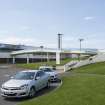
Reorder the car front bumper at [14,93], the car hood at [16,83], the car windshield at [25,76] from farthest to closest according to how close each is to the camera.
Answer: the car windshield at [25,76]
the car hood at [16,83]
the car front bumper at [14,93]

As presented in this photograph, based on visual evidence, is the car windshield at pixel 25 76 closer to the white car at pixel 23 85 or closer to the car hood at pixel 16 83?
the white car at pixel 23 85

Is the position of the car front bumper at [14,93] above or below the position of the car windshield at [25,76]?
→ below

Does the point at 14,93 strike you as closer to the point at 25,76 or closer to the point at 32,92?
the point at 32,92

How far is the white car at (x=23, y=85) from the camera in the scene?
44.6ft

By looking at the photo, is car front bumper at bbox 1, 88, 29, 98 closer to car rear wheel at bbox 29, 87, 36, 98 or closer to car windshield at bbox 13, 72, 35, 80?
car rear wheel at bbox 29, 87, 36, 98

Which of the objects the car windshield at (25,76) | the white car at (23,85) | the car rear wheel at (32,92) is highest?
the car windshield at (25,76)

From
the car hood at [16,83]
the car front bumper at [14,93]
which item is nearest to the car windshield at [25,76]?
the car hood at [16,83]

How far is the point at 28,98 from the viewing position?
555 inches

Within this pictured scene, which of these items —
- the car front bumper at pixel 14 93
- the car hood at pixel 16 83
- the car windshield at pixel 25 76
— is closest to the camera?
the car front bumper at pixel 14 93

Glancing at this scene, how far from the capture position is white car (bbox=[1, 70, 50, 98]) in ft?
44.6

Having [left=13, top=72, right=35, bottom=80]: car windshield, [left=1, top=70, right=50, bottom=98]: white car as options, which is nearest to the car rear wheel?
[left=1, top=70, right=50, bottom=98]: white car

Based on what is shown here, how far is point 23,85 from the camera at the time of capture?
13.8 m

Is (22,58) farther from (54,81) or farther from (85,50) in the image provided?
(54,81)

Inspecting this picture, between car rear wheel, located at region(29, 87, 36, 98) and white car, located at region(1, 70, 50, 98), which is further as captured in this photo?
car rear wheel, located at region(29, 87, 36, 98)
